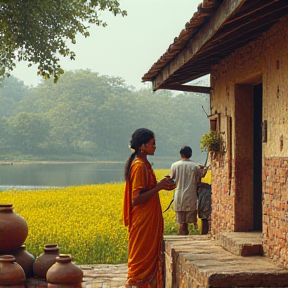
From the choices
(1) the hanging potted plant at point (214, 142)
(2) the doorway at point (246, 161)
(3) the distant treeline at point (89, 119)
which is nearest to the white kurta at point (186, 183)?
(1) the hanging potted plant at point (214, 142)

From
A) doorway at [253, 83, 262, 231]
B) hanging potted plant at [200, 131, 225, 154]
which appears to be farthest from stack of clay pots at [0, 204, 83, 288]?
hanging potted plant at [200, 131, 225, 154]

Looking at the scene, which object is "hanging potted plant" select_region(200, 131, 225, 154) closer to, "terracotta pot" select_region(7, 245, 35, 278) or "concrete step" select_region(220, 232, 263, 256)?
"concrete step" select_region(220, 232, 263, 256)

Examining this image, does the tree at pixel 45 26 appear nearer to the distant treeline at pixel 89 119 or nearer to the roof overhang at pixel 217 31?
the roof overhang at pixel 217 31

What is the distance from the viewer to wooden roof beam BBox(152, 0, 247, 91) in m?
4.59

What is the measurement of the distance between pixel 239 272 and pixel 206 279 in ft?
1.02

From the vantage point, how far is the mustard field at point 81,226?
35.5 ft

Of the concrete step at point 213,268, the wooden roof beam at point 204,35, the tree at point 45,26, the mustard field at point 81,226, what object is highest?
the tree at point 45,26

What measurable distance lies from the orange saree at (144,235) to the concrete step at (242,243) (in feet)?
2.97

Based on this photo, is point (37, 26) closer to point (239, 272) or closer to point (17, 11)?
point (17, 11)

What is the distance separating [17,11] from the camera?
41.5 ft

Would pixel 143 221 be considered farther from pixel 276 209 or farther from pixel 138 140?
pixel 276 209

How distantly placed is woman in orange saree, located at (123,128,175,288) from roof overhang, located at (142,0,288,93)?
1.08 m

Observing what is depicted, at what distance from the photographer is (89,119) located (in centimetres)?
8688

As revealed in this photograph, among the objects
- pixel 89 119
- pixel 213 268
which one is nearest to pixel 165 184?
pixel 213 268
